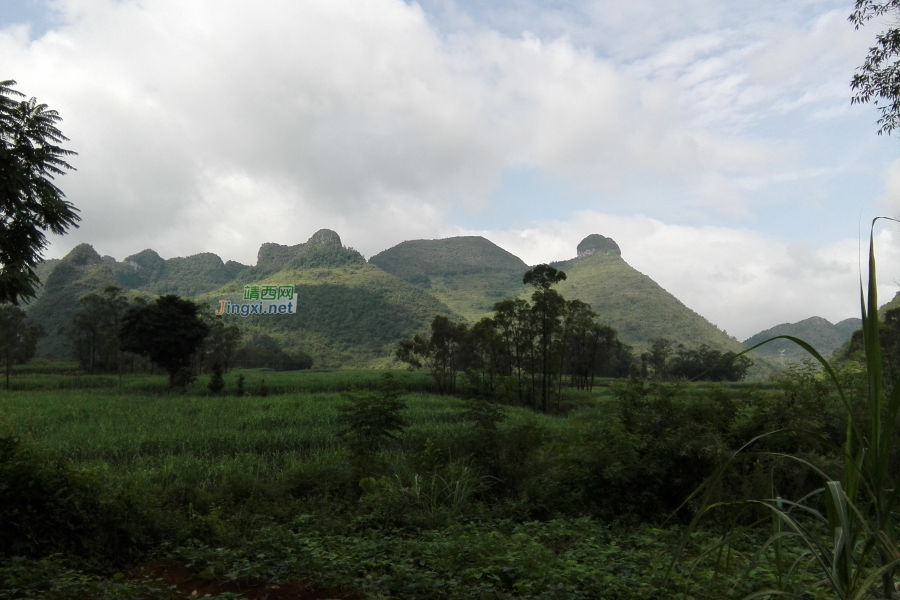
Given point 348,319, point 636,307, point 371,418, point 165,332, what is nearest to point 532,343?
point 165,332

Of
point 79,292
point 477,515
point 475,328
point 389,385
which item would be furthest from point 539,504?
point 79,292

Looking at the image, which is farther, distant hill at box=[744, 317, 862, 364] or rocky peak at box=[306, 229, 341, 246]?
rocky peak at box=[306, 229, 341, 246]

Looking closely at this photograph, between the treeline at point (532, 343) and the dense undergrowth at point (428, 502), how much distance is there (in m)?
12.1

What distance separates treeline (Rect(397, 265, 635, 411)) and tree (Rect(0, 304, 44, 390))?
23.0m

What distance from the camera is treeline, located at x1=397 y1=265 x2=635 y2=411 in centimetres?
2650

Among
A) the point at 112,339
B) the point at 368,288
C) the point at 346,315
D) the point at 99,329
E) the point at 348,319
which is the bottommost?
the point at 112,339

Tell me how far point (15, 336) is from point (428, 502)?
39531mm

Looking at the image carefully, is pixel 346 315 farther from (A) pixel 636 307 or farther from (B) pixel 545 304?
(B) pixel 545 304

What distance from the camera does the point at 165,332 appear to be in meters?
28.5

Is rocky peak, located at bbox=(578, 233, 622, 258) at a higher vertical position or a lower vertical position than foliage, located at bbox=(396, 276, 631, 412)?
higher

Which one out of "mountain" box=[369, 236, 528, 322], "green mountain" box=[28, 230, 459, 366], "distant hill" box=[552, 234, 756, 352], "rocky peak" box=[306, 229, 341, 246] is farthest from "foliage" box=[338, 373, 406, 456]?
"rocky peak" box=[306, 229, 341, 246]

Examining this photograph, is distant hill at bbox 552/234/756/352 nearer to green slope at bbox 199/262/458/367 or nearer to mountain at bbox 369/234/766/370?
mountain at bbox 369/234/766/370

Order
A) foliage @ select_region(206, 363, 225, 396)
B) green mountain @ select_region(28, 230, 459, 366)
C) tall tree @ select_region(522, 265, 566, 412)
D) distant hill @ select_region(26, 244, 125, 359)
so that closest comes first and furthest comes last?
tall tree @ select_region(522, 265, 566, 412)
foliage @ select_region(206, 363, 225, 396)
distant hill @ select_region(26, 244, 125, 359)
green mountain @ select_region(28, 230, 459, 366)

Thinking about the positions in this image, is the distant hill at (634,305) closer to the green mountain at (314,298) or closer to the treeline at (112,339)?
the green mountain at (314,298)
